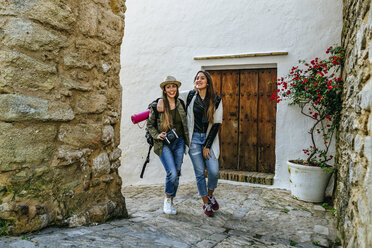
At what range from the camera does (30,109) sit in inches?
78.2

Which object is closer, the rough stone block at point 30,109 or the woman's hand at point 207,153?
the rough stone block at point 30,109

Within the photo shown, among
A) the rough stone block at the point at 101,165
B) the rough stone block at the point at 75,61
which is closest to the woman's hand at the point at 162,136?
the rough stone block at the point at 101,165

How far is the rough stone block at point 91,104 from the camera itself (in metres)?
2.38

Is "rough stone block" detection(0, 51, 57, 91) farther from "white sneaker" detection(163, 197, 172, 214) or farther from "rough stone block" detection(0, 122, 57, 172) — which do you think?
"white sneaker" detection(163, 197, 172, 214)

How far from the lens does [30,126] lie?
2.01 m

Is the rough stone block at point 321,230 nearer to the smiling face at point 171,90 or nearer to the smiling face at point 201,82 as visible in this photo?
the smiling face at point 201,82

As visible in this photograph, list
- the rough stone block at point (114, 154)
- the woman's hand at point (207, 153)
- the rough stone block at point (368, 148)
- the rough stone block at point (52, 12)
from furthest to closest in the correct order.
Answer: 1. the woman's hand at point (207, 153)
2. the rough stone block at point (114, 154)
3. the rough stone block at point (52, 12)
4. the rough stone block at point (368, 148)

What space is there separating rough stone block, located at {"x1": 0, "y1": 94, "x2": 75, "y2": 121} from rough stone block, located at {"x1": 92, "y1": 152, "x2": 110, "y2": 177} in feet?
1.66

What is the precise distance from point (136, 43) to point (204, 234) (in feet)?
13.1

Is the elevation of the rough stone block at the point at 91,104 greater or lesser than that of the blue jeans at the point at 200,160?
greater

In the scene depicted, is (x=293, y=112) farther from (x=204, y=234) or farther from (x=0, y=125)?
(x=0, y=125)

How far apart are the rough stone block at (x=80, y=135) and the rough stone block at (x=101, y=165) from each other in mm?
133

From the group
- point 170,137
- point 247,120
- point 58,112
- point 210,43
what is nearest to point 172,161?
point 170,137

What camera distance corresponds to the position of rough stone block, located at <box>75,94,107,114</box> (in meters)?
2.38
